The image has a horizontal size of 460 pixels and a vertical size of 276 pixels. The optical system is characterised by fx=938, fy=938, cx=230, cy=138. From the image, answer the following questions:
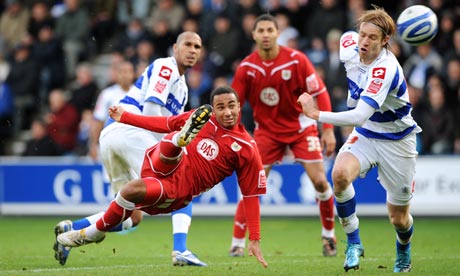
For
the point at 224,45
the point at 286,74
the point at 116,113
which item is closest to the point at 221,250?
the point at 286,74

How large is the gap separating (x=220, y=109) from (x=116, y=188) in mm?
1988

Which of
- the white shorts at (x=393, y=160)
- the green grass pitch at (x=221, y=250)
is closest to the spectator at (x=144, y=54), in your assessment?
the green grass pitch at (x=221, y=250)

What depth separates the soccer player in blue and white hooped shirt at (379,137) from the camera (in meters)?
8.97

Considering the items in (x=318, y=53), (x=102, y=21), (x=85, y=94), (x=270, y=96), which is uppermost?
(x=102, y=21)

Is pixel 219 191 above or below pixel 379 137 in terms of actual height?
below

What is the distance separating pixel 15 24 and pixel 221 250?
505 inches

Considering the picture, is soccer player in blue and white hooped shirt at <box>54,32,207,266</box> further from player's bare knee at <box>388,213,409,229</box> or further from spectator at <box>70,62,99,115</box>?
spectator at <box>70,62,99,115</box>

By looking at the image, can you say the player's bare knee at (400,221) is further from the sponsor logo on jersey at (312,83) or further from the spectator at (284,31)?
the spectator at (284,31)

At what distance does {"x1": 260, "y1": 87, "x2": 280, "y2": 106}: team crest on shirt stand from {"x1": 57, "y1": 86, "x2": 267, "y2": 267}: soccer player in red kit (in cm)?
250

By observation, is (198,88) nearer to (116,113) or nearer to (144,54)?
(144,54)

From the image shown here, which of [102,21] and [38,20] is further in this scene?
[38,20]

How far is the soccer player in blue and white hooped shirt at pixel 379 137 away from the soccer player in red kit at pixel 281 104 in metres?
2.12

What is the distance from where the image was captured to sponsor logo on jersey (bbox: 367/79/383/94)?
8719mm

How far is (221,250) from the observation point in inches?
484
